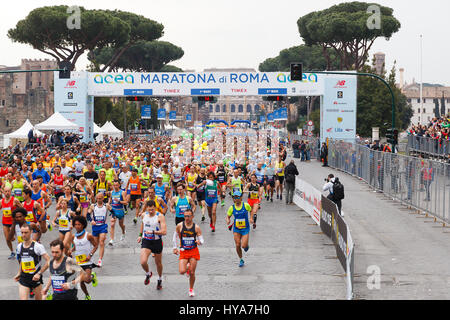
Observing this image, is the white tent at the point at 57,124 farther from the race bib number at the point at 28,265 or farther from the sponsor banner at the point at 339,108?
the race bib number at the point at 28,265

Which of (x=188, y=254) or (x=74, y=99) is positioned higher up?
(x=74, y=99)

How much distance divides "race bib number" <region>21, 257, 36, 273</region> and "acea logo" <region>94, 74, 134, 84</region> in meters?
32.7

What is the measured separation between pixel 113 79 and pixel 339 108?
14.6 metres

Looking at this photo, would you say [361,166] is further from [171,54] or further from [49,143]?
[171,54]

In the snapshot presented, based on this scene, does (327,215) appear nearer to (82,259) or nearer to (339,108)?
(82,259)

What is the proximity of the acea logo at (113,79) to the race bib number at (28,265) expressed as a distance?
32.7 meters

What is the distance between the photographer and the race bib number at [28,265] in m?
8.66

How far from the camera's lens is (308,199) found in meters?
19.8

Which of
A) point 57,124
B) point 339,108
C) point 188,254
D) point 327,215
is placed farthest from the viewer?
point 339,108

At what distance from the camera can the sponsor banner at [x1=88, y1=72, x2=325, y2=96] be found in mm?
39938

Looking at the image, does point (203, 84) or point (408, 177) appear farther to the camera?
point (203, 84)

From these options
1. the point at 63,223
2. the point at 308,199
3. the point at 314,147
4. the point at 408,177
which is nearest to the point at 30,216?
the point at 63,223

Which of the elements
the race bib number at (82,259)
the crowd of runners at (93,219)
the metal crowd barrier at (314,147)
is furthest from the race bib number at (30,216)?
the metal crowd barrier at (314,147)
